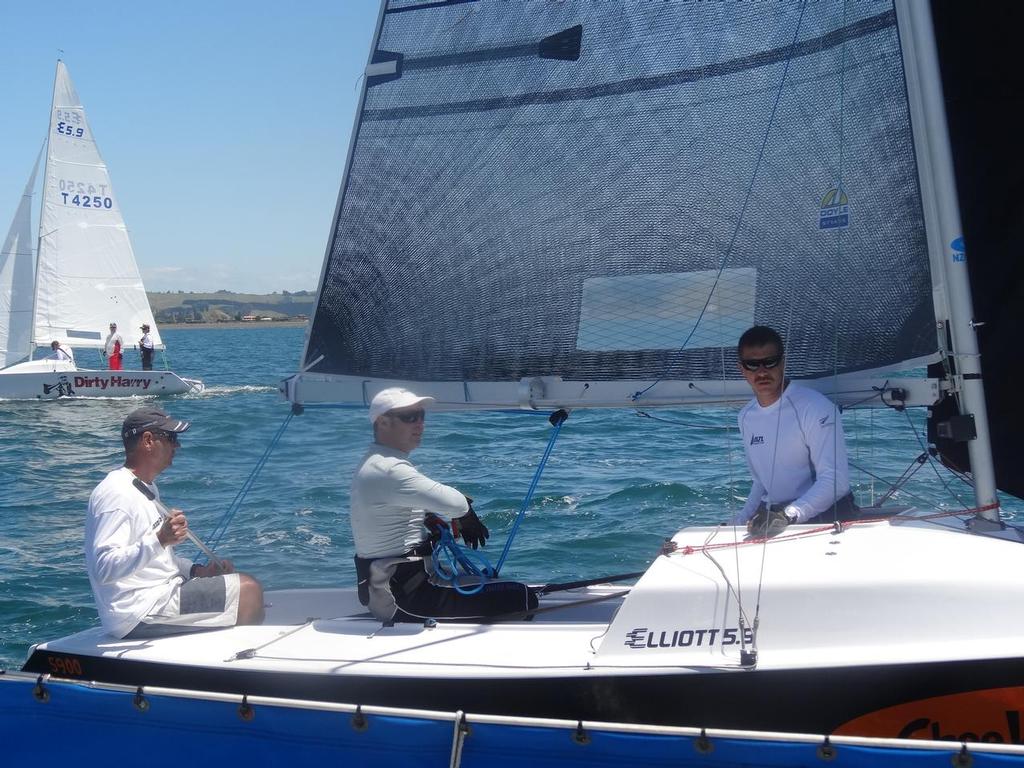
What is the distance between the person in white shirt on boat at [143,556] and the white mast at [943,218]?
2555 millimetres

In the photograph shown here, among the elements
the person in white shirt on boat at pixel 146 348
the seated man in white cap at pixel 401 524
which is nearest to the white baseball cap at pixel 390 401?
the seated man in white cap at pixel 401 524

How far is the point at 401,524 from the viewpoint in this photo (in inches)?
151

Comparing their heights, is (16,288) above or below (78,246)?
below

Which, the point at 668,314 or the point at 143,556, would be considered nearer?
the point at 143,556

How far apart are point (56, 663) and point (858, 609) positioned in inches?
99.2

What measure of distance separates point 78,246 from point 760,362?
24.7m

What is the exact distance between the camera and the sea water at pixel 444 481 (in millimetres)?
6793

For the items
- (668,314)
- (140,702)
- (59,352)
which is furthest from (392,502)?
(59,352)

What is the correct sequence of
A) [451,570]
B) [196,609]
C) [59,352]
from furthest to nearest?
[59,352] → [451,570] → [196,609]

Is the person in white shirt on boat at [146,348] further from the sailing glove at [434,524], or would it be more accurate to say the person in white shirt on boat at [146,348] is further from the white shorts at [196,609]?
the sailing glove at [434,524]

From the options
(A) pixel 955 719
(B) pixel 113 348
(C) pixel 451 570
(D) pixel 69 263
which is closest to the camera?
(A) pixel 955 719

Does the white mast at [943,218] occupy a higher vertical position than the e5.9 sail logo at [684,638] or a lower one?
higher

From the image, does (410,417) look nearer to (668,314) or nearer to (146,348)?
(668,314)

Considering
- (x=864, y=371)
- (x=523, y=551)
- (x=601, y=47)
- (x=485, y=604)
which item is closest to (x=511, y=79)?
(x=601, y=47)
